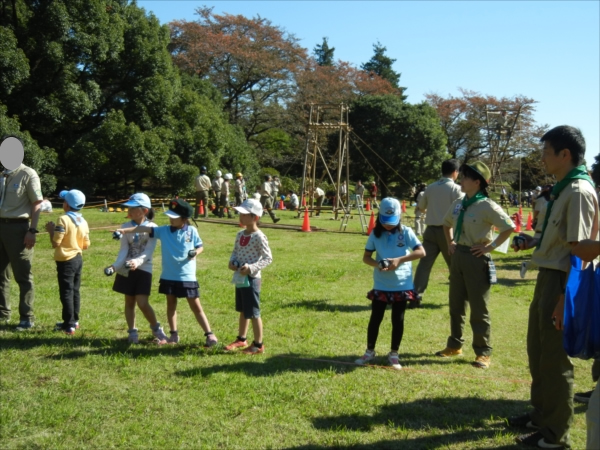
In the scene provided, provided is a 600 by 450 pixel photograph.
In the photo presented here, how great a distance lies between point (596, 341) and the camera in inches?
131

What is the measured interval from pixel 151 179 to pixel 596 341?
28.9 meters

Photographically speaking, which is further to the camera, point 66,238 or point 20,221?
point 20,221

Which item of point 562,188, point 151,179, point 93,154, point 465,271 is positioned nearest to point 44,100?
point 93,154

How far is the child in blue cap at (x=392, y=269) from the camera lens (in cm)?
571

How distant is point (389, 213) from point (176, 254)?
7.42ft

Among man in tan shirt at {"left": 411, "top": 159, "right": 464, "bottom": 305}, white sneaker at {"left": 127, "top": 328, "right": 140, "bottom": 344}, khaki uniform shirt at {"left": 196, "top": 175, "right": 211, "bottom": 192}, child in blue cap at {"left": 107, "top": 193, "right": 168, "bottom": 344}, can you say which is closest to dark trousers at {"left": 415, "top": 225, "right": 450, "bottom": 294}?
man in tan shirt at {"left": 411, "top": 159, "right": 464, "bottom": 305}

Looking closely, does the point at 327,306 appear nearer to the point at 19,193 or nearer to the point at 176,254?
the point at 176,254

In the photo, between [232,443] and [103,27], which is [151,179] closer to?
[103,27]

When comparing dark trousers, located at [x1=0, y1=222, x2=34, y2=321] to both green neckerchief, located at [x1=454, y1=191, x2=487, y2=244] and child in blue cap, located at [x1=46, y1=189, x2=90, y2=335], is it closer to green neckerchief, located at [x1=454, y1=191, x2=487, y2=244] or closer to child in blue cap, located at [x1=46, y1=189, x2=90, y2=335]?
child in blue cap, located at [x1=46, y1=189, x2=90, y2=335]

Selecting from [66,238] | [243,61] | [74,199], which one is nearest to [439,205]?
[74,199]

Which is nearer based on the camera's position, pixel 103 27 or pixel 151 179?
pixel 103 27

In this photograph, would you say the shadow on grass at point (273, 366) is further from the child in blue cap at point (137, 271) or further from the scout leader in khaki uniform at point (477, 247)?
the scout leader in khaki uniform at point (477, 247)

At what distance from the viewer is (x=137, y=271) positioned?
6277 mm

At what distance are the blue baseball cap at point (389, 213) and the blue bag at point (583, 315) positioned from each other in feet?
7.69
